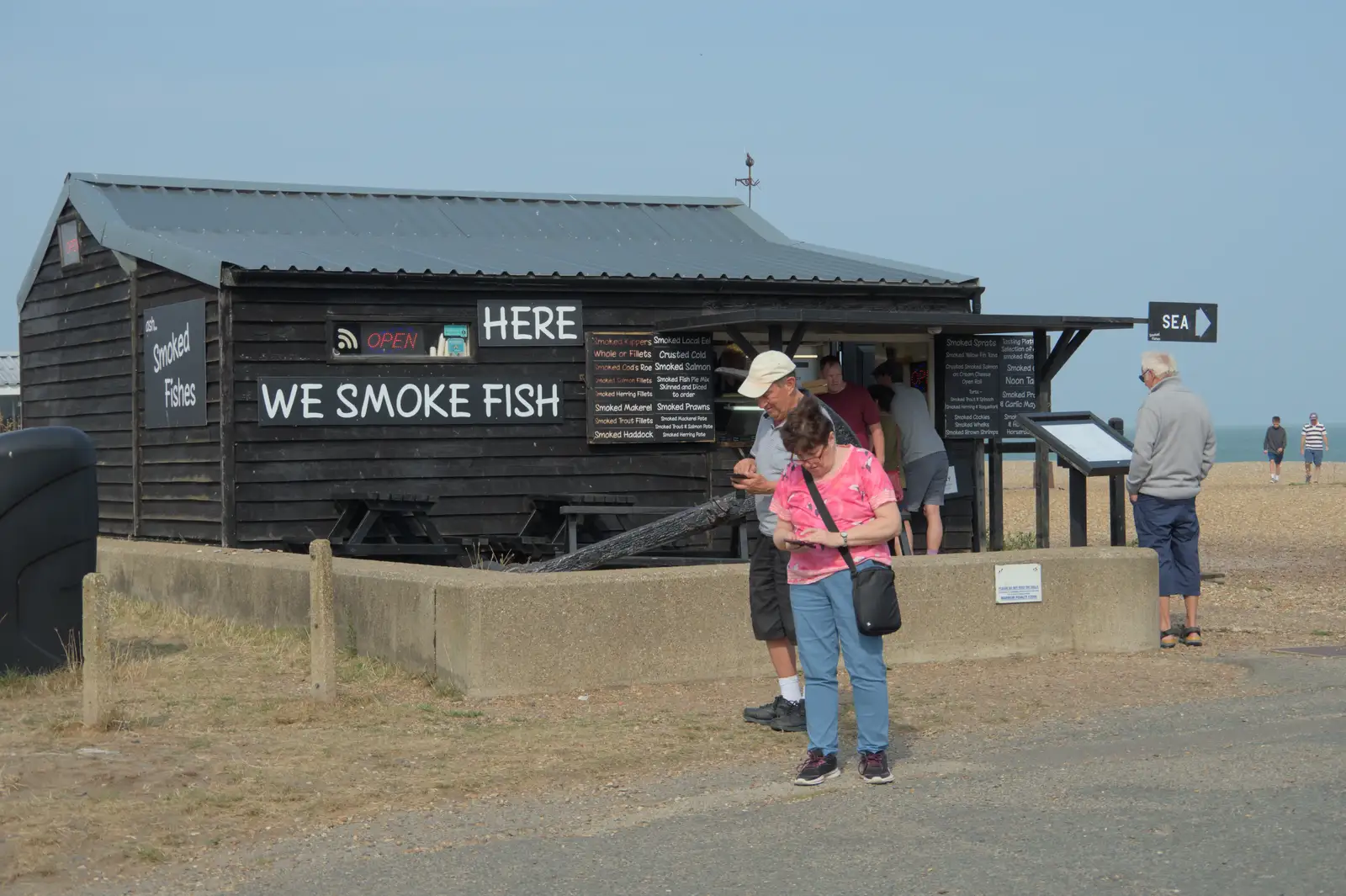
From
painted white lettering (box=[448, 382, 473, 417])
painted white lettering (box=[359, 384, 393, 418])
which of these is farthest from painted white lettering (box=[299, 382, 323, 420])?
painted white lettering (box=[448, 382, 473, 417])

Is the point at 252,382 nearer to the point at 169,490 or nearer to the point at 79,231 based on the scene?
the point at 169,490

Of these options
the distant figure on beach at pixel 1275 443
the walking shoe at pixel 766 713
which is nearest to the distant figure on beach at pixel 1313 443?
A: the distant figure on beach at pixel 1275 443

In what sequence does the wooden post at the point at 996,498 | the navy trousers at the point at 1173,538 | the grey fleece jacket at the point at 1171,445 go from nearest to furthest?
the grey fleece jacket at the point at 1171,445 < the navy trousers at the point at 1173,538 < the wooden post at the point at 996,498

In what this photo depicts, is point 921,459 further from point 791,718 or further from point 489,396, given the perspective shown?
point 791,718

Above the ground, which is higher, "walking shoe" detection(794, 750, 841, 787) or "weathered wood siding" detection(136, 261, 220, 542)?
"weathered wood siding" detection(136, 261, 220, 542)

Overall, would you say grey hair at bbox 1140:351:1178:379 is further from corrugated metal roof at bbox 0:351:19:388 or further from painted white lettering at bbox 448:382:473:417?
corrugated metal roof at bbox 0:351:19:388

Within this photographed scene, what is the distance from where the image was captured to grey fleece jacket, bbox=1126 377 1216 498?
32.9 ft

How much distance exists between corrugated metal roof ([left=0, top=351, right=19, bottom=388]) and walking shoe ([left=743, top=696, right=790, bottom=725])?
45774 millimetres

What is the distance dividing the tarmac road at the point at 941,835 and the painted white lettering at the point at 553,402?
7.52 meters

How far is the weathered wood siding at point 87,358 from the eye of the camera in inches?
609

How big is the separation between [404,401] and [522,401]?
3.48 ft

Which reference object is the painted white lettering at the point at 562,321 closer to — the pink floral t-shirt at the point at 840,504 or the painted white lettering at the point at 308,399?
the painted white lettering at the point at 308,399

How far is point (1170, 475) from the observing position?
1009cm

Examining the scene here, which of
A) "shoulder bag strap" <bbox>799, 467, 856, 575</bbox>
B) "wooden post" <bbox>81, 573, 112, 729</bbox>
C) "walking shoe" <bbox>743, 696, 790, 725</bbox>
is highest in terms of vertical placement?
"shoulder bag strap" <bbox>799, 467, 856, 575</bbox>
